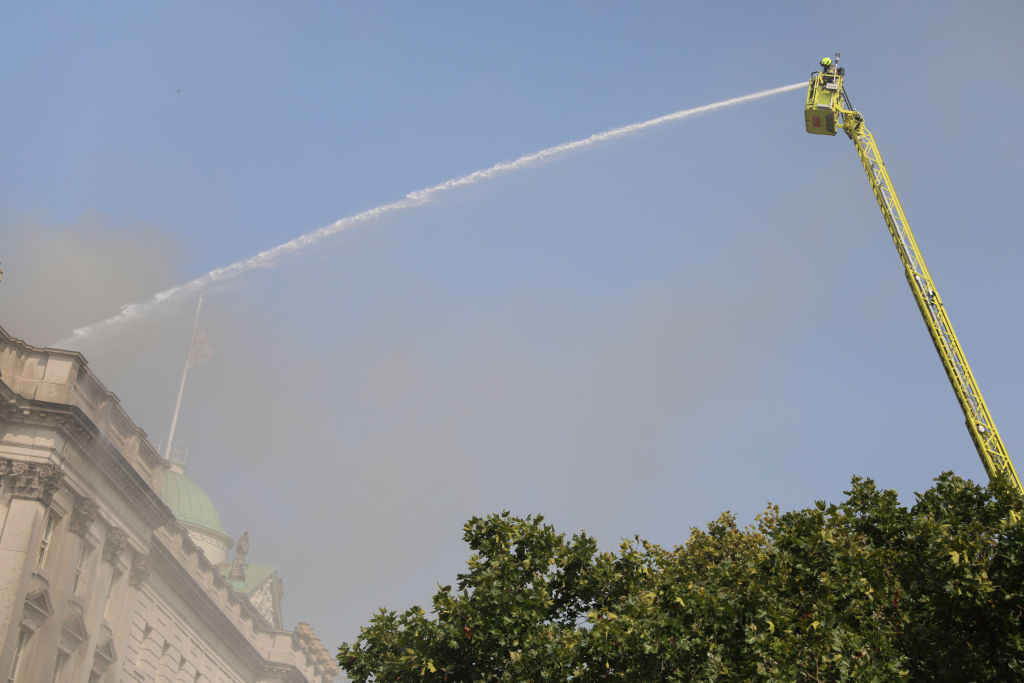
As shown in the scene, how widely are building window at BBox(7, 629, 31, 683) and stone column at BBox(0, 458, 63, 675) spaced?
1.15m

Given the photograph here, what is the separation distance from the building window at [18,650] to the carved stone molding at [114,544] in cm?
735

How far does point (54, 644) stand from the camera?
46562mm

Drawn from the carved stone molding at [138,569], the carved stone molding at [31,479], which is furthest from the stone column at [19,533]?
the carved stone molding at [138,569]

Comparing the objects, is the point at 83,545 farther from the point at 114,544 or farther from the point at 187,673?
the point at 187,673

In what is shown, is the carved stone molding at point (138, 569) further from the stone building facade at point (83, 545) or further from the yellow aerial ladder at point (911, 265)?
the yellow aerial ladder at point (911, 265)

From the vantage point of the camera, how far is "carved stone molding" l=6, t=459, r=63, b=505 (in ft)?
146

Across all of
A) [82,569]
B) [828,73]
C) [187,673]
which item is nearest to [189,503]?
[187,673]

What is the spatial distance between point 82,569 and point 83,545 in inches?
53.7

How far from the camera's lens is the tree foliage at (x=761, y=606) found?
21.3 meters

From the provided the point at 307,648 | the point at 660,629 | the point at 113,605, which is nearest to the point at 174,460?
the point at 307,648

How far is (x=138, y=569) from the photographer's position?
187ft

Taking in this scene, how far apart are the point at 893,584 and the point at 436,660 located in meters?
11.4

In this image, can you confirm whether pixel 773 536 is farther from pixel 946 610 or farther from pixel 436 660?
pixel 436 660

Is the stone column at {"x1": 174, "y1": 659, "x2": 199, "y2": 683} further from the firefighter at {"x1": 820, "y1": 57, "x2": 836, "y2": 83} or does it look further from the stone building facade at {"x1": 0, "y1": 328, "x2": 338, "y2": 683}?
the firefighter at {"x1": 820, "y1": 57, "x2": 836, "y2": 83}
